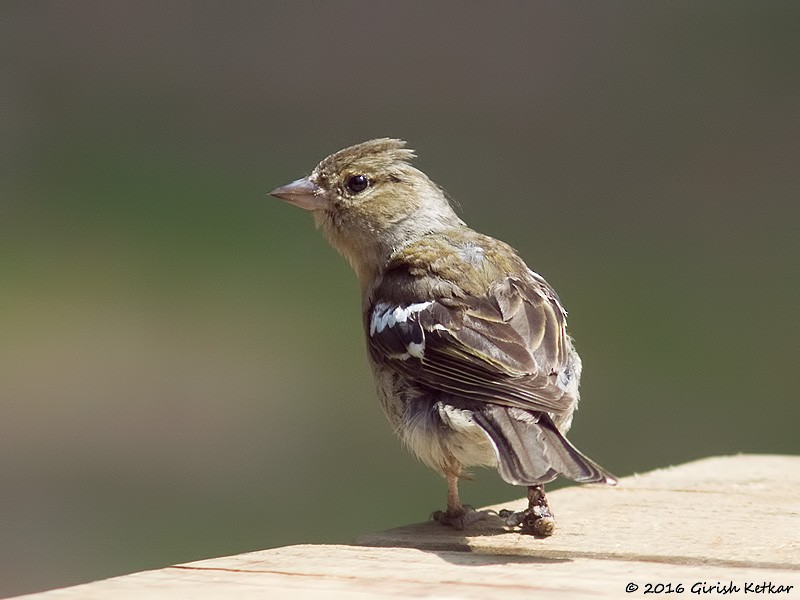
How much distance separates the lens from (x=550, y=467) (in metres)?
3.69

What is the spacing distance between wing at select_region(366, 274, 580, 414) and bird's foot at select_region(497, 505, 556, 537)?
1.01 ft

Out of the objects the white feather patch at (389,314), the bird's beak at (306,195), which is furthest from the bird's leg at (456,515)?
the bird's beak at (306,195)

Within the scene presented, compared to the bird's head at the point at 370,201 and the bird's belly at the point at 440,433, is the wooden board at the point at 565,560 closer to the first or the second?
the bird's belly at the point at 440,433

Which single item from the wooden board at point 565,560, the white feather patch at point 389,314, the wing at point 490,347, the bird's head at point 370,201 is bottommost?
the wooden board at point 565,560

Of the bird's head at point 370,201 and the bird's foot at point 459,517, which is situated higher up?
the bird's head at point 370,201

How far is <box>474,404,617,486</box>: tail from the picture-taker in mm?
3643

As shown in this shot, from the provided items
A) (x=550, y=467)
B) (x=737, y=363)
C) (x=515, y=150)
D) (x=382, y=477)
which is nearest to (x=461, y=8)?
(x=515, y=150)

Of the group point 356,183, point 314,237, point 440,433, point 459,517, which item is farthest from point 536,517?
point 314,237

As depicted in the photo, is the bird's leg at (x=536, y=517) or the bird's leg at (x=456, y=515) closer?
the bird's leg at (x=536, y=517)

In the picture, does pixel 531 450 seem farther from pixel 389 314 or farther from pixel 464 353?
pixel 389 314

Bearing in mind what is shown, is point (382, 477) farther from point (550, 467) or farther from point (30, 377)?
point (550, 467)

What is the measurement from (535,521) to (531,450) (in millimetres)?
193

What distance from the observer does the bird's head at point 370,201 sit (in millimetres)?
5477

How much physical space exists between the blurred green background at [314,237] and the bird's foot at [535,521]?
4.35 metres
